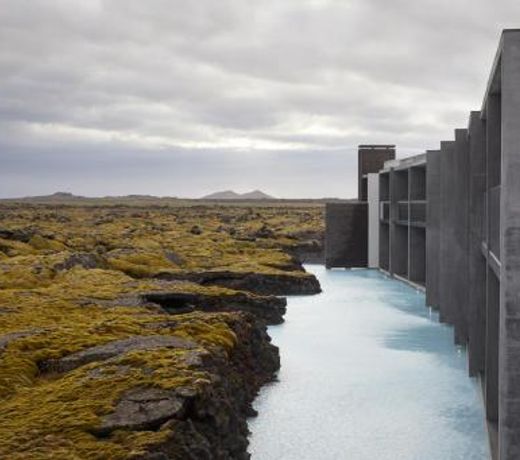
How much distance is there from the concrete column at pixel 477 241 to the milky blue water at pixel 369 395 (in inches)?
66.6

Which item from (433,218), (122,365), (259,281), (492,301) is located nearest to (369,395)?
(492,301)

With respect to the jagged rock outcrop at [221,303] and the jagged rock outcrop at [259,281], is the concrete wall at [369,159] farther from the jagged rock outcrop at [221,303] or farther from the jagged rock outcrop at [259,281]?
the jagged rock outcrop at [221,303]

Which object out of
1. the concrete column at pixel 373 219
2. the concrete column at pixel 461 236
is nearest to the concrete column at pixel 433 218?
the concrete column at pixel 461 236

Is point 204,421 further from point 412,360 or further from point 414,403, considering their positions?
point 412,360

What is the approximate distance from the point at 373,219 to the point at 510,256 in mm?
41649

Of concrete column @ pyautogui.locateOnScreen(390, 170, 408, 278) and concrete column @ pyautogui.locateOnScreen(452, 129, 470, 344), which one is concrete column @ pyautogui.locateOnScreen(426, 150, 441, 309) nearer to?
concrete column @ pyautogui.locateOnScreen(452, 129, 470, 344)

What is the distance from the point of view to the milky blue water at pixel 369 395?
16328mm

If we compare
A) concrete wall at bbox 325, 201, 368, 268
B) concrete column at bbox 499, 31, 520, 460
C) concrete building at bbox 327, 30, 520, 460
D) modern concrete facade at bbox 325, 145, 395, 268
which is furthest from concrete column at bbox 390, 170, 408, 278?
concrete column at bbox 499, 31, 520, 460

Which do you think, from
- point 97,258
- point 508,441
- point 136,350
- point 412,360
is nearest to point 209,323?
point 136,350

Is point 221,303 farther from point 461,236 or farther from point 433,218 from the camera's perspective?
point 433,218

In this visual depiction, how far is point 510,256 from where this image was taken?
36.8 feet

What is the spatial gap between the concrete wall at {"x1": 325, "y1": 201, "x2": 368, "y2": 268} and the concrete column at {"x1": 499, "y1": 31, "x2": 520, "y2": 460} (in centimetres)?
4214

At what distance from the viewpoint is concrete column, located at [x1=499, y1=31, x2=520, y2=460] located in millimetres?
11195

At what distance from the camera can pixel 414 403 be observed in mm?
19594
